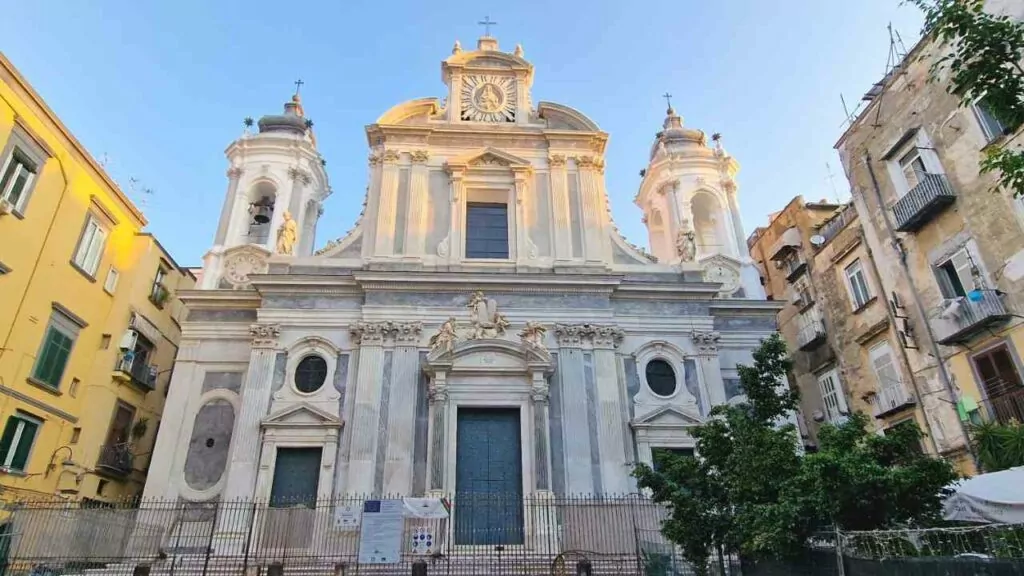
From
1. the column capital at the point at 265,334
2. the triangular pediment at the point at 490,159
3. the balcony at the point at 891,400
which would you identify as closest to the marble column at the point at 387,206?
the triangular pediment at the point at 490,159

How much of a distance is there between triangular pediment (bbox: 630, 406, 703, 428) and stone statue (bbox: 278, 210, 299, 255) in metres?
10.3

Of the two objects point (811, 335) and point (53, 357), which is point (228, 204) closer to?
point (53, 357)

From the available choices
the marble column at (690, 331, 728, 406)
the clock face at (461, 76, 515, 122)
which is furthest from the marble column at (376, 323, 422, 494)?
the clock face at (461, 76, 515, 122)

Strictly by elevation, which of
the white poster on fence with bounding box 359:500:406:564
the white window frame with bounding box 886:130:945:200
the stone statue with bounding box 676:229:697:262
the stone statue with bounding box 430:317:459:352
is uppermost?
the white window frame with bounding box 886:130:945:200

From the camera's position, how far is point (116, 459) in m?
17.5

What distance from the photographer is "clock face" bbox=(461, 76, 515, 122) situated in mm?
19844

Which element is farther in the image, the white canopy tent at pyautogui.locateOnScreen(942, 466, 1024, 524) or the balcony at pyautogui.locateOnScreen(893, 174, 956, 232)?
the balcony at pyautogui.locateOnScreen(893, 174, 956, 232)

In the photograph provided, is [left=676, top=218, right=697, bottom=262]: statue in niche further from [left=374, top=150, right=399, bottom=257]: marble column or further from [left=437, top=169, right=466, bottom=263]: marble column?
[left=374, top=150, right=399, bottom=257]: marble column

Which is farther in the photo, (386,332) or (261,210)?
(261,210)

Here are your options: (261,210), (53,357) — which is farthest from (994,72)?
(53,357)

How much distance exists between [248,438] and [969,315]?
658 inches

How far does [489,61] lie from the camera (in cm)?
2069

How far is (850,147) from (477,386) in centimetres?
1346

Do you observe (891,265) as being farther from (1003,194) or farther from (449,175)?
(449,175)
